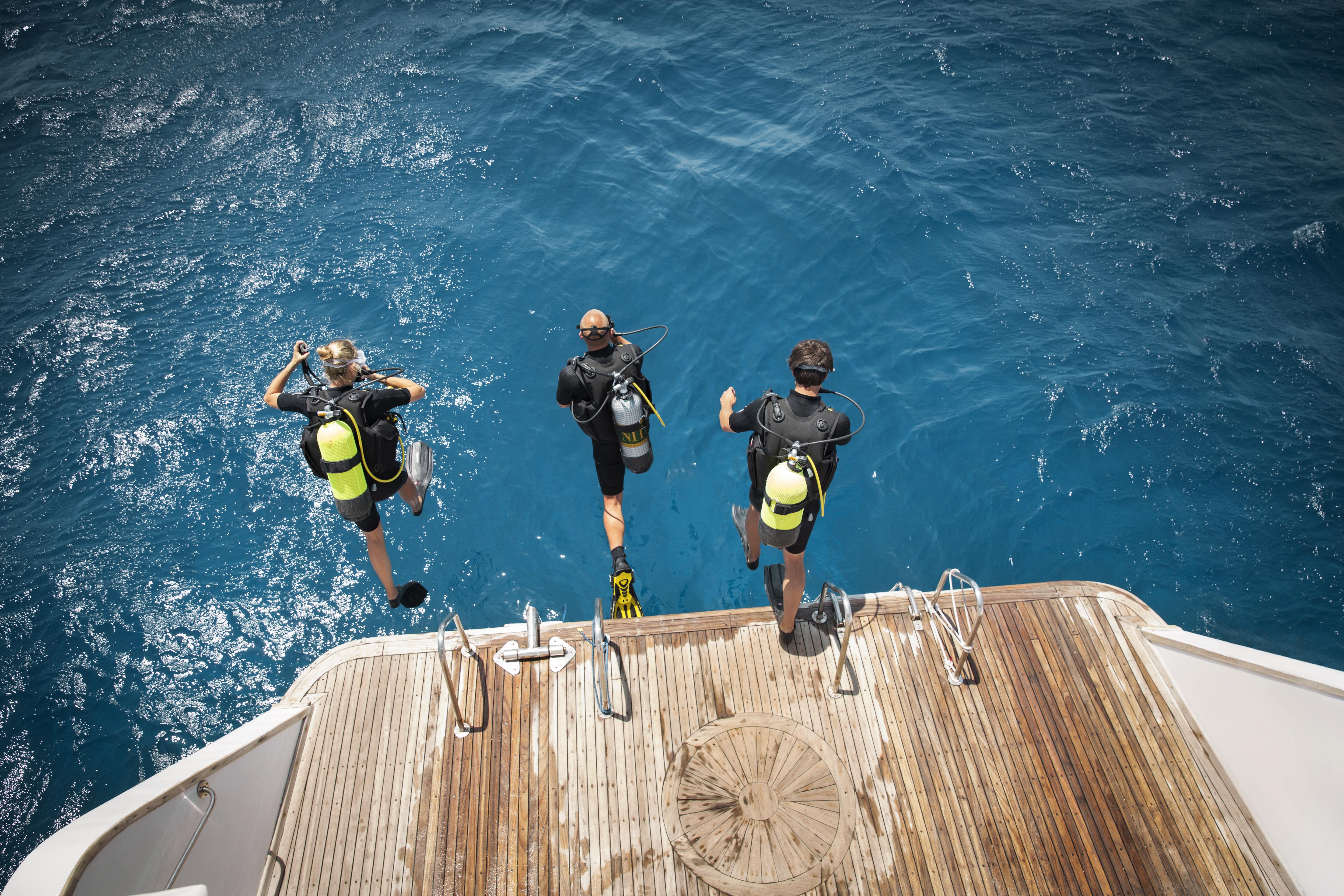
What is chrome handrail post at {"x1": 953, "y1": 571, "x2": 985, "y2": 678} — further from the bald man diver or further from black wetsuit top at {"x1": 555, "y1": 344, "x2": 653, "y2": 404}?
black wetsuit top at {"x1": 555, "y1": 344, "x2": 653, "y2": 404}

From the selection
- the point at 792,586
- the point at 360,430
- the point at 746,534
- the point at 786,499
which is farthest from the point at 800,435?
the point at 360,430

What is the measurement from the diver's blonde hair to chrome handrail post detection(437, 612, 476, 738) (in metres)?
2.49

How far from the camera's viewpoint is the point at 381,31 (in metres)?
16.4

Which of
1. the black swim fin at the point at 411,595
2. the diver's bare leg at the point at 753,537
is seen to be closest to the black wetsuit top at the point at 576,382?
the diver's bare leg at the point at 753,537

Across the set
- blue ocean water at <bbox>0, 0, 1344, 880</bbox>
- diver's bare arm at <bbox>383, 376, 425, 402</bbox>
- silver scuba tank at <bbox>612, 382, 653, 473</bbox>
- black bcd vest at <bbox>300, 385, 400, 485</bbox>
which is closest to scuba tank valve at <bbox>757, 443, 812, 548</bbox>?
silver scuba tank at <bbox>612, 382, 653, 473</bbox>

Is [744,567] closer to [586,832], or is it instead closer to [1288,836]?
[586,832]

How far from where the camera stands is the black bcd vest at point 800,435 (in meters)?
5.45

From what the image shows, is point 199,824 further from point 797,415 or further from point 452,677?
point 797,415

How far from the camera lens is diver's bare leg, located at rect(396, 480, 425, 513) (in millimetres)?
7164

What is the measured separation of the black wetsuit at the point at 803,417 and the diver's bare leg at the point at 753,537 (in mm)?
1033

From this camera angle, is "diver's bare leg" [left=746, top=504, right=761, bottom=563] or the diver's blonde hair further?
"diver's bare leg" [left=746, top=504, right=761, bottom=563]

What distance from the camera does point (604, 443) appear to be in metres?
7.29

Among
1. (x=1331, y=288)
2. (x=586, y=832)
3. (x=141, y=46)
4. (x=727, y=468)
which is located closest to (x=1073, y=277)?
(x=1331, y=288)

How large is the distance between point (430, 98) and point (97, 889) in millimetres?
15480
